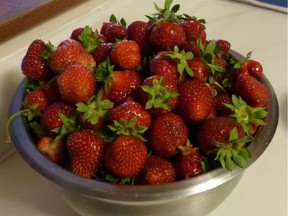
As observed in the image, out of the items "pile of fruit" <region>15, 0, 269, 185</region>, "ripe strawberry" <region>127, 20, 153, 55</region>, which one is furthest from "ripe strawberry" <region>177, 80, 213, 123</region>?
"ripe strawberry" <region>127, 20, 153, 55</region>

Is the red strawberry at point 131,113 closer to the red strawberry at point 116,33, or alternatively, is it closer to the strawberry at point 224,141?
the strawberry at point 224,141

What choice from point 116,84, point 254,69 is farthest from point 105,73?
point 254,69

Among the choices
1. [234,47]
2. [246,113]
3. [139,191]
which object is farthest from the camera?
[234,47]

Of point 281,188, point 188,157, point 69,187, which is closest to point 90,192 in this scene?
point 69,187

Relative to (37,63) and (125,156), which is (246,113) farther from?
(37,63)

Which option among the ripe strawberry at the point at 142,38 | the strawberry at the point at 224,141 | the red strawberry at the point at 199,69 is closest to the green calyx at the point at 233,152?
Result: the strawberry at the point at 224,141
